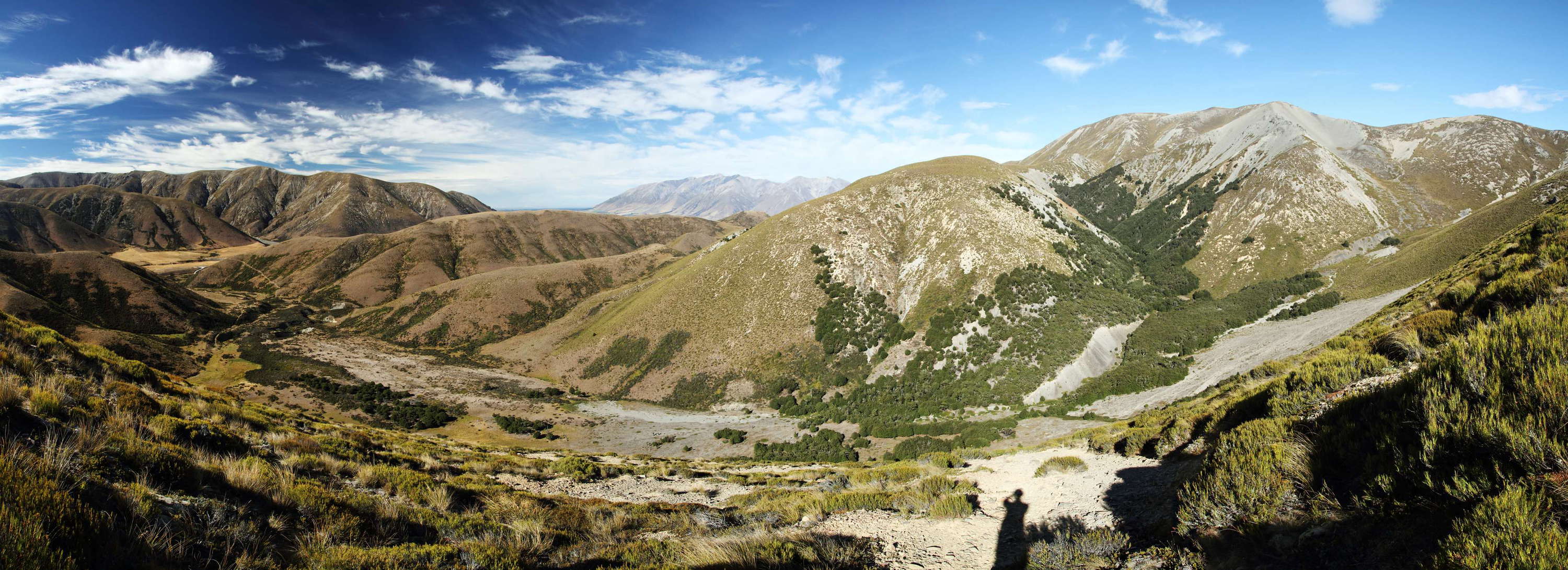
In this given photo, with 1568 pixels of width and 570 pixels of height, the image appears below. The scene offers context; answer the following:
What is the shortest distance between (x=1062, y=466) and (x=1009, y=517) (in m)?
4.24

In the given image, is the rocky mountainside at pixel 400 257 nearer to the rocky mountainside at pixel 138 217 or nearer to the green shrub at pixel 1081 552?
the rocky mountainside at pixel 138 217

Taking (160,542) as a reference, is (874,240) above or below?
above

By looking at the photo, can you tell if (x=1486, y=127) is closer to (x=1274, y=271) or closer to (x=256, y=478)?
(x=1274, y=271)

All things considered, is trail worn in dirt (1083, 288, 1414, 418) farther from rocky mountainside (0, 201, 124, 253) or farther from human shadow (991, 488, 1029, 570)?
rocky mountainside (0, 201, 124, 253)

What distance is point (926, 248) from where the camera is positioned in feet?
181

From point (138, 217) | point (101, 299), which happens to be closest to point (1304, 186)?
point (101, 299)

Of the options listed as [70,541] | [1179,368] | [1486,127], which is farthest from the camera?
[1486,127]

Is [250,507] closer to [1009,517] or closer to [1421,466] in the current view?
[1009,517]

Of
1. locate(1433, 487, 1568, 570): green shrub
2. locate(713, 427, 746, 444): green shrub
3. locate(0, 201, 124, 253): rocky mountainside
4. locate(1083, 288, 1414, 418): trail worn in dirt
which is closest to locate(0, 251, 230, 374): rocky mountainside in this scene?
locate(713, 427, 746, 444): green shrub

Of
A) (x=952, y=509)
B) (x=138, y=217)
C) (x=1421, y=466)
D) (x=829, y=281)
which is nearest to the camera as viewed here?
(x=1421, y=466)

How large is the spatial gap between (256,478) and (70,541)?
155 inches

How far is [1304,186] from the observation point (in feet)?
221

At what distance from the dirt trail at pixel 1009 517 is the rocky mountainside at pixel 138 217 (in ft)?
875

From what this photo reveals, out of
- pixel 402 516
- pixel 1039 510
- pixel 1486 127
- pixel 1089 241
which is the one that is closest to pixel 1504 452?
pixel 1039 510
